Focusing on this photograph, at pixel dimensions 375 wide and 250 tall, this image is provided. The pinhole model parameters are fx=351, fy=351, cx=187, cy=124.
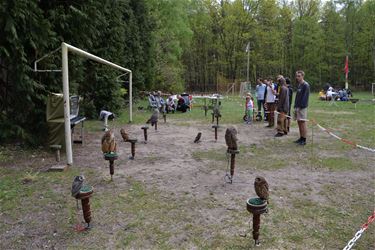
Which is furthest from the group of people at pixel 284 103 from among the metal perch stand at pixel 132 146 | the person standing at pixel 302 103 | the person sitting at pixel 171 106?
the person sitting at pixel 171 106

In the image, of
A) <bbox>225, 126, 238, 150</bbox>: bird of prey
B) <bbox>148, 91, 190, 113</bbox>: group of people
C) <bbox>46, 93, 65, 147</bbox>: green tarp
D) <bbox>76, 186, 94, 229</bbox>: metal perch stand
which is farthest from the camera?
<bbox>148, 91, 190, 113</bbox>: group of people

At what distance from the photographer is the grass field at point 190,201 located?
11.8ft

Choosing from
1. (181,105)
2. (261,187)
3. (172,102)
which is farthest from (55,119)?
(181,105)

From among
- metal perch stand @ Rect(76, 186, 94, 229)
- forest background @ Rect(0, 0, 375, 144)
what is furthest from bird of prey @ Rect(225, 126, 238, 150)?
forest background @ Rect(0, 0, 375, 144)

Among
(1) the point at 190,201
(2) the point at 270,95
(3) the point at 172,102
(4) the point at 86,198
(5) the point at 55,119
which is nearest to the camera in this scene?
(4) the point at 86,198

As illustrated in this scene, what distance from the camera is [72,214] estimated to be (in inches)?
165

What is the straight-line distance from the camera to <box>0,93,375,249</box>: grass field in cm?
360

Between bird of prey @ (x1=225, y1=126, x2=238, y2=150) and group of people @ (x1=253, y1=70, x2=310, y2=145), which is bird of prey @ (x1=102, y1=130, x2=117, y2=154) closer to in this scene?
bird of prey @ (x1=225, y1=126, x2=238, y2=150)

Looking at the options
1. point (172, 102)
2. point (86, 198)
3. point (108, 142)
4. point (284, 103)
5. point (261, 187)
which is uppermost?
point (284, 103)

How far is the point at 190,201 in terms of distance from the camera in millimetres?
4676

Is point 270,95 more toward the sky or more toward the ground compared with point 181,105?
more toward the sky

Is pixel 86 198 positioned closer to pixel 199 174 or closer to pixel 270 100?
pixel 199 174

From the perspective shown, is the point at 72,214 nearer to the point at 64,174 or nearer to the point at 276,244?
the point at 64,174

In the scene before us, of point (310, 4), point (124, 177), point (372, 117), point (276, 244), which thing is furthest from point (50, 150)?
point (310, 4)
